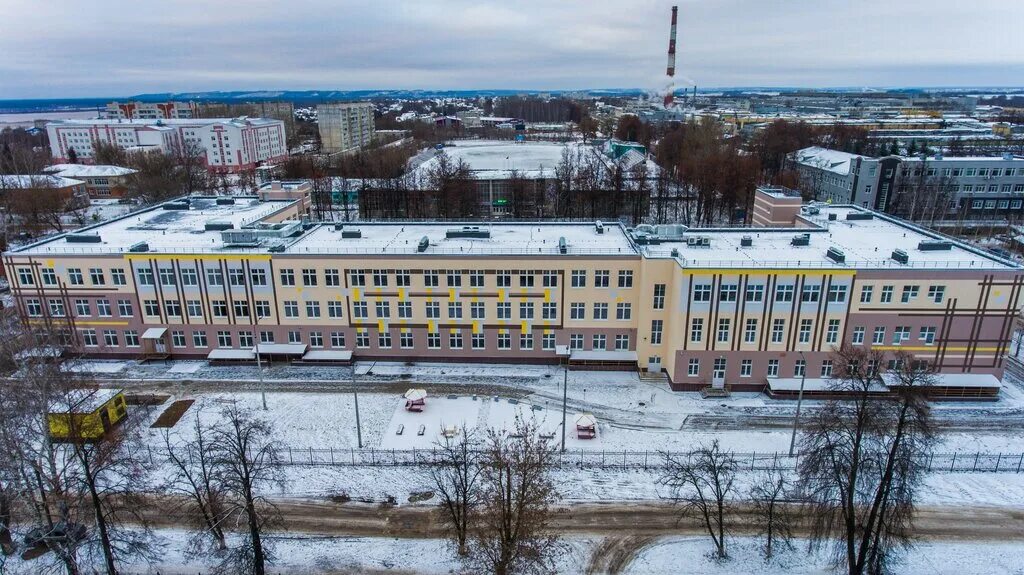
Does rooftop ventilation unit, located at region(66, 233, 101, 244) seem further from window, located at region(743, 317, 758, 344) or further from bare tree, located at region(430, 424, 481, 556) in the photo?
window, located at region(743, 317, 758, 344)

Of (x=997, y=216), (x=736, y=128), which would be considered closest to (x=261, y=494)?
(x=997, y=216)

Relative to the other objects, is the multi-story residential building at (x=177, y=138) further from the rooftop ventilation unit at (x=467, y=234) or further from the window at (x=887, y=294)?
the window at (x=887, y=294)

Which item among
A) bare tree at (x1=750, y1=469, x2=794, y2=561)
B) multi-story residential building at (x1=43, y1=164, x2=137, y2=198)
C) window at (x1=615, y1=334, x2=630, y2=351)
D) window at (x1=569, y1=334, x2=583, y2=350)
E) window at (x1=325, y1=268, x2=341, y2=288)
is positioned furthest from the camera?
multi-story residential building at (x1=43, y1=164, x2=137, y2=198)

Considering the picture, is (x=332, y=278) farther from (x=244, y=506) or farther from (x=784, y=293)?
(x=784, y=293)

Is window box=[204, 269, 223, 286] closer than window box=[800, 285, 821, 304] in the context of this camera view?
No

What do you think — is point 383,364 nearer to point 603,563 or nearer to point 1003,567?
point 603,563

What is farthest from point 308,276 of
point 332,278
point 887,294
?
point 887,294

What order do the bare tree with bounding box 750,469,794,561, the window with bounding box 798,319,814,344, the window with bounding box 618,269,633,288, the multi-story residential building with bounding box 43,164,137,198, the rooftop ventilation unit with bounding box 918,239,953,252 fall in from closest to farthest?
the bare tree with bounding box 750,469,794,561 → the window with bounding box 798,319,814,344 → the rooftop ventilation unit with bounding box 918,239,953,252 → the window with bounding box 618,269,633,288 → the multi-story residential building with bounding box 43,164,137,198

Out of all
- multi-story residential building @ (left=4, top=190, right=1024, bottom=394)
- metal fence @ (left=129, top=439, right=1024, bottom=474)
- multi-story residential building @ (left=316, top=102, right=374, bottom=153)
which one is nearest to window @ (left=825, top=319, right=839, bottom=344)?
multi-story residential building @ (left=4, top=190, right=1024, bottom=394)
